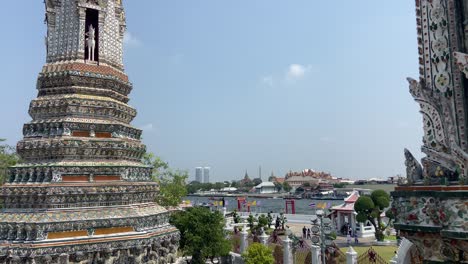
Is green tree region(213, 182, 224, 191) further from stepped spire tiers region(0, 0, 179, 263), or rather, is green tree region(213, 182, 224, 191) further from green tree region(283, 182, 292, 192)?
stepped spire tiers region(0, 0, 179, 263)

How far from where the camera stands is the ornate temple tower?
416cm

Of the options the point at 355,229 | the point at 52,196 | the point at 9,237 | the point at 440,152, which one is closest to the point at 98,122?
the point at 52,196

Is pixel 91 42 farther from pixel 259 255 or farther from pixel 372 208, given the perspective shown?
pixel 372 208

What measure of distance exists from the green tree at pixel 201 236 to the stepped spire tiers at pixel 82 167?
2223mm

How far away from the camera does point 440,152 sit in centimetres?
452

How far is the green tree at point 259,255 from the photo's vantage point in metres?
18.0

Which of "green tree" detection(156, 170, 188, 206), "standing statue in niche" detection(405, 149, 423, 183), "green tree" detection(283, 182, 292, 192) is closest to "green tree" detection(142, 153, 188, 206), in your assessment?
"green tree" detection(156, 170, 188, 206)

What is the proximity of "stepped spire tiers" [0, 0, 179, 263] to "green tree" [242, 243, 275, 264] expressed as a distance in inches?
135

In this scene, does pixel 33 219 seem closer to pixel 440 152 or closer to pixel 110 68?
pixel 110 68

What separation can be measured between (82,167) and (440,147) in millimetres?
12685

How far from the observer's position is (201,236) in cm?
1923

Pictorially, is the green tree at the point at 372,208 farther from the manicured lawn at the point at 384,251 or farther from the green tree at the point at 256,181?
the green tree at the point at 256,181

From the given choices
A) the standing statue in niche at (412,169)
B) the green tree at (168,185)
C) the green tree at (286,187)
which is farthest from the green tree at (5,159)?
the green tree at (286,187)

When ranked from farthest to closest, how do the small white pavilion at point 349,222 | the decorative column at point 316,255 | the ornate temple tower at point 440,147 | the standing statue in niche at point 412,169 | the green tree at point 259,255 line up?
1. the small white pavilion at point 349,222
2. the green tree at point 259,255
3. the decorative column at point 316,255
4. the standing statue in niche at point 412,169
5. the ornate temple tower at point 440,147
